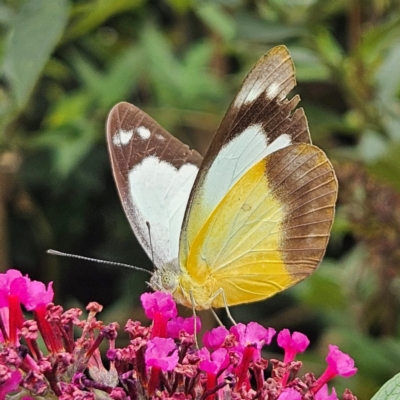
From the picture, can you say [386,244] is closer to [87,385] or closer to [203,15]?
[203,15]

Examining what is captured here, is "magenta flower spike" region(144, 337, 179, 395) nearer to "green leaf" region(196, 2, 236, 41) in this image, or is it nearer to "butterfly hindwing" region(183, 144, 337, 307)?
"butterfly hindwing" region(183, 144, 337, 307)

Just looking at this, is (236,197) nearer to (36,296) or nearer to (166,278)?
(166,278)

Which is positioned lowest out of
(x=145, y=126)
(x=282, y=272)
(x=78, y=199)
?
(x=78, y=199)

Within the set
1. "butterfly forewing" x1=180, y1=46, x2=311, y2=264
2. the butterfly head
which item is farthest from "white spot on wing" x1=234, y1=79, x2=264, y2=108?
the butterfly head

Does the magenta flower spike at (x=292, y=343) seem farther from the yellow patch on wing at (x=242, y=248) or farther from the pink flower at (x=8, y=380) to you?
the pink flower at (x=8, y=380)

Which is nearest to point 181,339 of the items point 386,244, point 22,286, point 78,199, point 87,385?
point 87,385

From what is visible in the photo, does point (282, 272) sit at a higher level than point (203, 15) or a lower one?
lower

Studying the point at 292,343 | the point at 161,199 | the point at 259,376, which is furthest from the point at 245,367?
the point at 161,199
